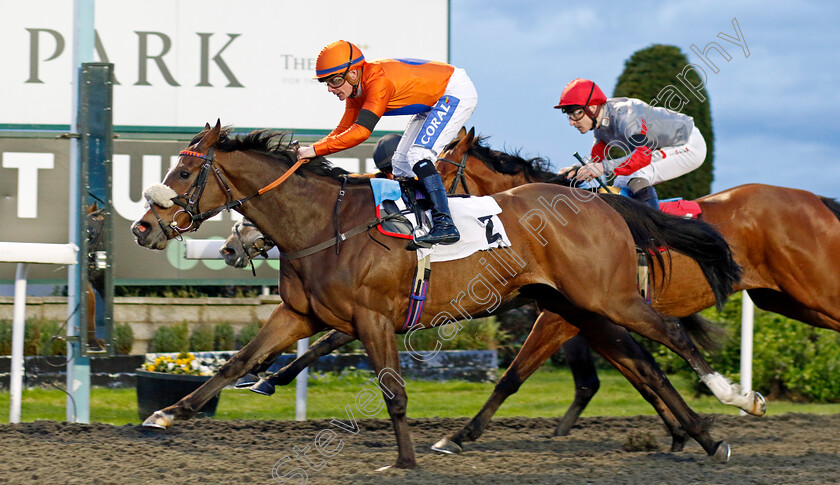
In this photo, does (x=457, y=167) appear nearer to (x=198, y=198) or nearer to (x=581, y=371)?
(x=581, y=371)

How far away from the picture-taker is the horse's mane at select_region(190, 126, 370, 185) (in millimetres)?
4109

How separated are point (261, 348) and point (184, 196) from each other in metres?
0.81

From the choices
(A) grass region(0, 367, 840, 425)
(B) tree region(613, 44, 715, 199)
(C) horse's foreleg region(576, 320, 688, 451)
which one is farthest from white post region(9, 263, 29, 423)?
(B) tree region(613, 44, 715, 199)

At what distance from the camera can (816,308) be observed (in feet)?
17.7

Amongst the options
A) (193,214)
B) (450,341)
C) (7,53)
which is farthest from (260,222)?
(7,53)

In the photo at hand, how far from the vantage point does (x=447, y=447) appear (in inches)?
180

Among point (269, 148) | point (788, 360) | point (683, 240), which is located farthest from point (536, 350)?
point (788, 360)

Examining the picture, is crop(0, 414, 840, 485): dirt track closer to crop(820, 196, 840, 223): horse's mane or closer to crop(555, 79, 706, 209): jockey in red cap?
crop(820, 196, 840, 223): horse's mane

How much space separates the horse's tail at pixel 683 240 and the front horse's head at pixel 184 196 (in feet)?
6.40

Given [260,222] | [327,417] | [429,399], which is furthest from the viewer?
[429,399]

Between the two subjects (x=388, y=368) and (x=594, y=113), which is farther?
(x=594, y=113)

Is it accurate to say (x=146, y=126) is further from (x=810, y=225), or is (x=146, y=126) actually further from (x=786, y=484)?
(x=786, y=484)

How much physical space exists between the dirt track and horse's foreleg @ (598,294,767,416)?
0.30m

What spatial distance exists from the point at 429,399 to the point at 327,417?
1.06m
